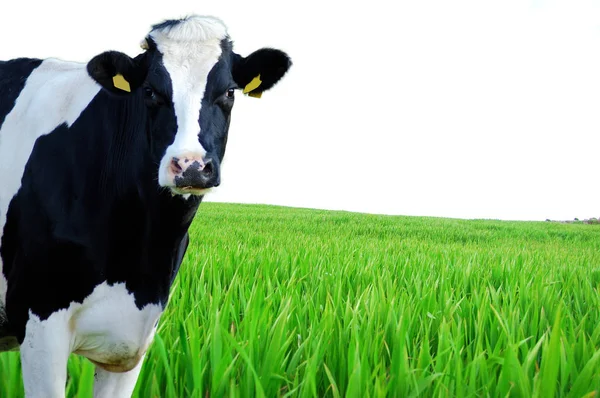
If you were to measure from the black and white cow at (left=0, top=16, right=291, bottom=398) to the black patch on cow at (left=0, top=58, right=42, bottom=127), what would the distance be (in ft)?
0.27

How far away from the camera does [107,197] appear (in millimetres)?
2250

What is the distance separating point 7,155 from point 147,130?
0.64m

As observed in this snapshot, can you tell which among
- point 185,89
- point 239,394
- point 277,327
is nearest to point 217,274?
point 277,327

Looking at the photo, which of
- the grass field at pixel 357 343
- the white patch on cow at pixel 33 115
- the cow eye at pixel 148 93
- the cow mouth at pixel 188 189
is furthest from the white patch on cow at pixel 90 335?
the cow eye at pixel 148 93

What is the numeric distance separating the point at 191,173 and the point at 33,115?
Result: 1.02 metres

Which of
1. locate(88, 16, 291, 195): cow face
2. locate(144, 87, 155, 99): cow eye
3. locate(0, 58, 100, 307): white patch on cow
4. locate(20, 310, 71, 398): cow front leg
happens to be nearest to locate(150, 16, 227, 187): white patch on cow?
locate(88, 16, 291, 195): cow face

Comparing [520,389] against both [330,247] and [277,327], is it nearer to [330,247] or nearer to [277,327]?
[277,327]

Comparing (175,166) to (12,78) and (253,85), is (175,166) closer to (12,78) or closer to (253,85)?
(253,85)

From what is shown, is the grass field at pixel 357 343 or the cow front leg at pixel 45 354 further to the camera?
the grass field at pixel 357 343

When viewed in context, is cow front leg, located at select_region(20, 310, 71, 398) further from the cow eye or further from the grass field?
the cow eye

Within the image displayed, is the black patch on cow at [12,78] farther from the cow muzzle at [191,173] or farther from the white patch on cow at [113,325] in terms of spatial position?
the cow muzzle at [191,173]

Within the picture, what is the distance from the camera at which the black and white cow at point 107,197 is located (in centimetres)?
209

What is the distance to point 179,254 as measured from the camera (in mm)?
2477

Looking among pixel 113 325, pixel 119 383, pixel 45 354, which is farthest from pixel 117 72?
pixel 119 383
